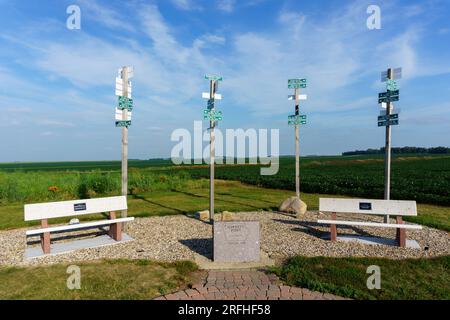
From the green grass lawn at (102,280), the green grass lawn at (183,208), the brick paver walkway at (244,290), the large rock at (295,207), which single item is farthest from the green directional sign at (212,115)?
the brick paver walkway at (244,290)

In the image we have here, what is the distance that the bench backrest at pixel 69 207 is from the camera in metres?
5.82

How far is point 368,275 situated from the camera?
462cm

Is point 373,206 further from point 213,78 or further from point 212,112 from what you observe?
point 213,78

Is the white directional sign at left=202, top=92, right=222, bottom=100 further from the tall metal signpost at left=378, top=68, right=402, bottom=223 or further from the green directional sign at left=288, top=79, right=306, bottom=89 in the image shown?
the tall metal signpost at left=378, top=68, right=402, bottom=223

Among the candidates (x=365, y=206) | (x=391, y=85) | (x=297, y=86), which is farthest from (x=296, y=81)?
(x=365, y=206)

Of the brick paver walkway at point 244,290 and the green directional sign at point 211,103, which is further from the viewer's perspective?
the green directional sign at point 211,103

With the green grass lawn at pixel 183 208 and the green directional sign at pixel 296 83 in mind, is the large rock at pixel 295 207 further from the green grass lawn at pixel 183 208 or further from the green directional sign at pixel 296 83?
the green directional sign at pixel 296 83

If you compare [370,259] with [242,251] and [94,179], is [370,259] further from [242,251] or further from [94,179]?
[94,179]

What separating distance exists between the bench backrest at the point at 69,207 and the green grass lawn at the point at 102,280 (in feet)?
3.80

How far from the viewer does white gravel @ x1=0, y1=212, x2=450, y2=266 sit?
580 cm

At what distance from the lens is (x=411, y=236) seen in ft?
23.9

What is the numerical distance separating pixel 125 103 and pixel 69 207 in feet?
9.46
